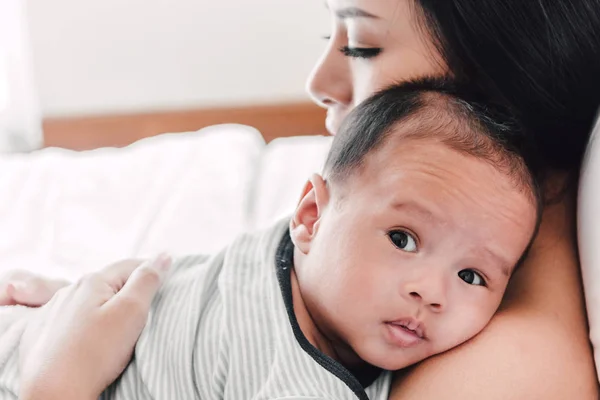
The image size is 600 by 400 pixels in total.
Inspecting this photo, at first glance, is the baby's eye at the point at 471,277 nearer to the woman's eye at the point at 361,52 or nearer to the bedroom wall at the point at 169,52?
the woman's eye at the point at 361,52

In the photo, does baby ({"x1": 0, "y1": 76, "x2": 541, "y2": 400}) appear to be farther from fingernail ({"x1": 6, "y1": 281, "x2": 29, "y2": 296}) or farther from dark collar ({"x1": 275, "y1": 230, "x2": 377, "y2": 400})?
fingernail ({"x1": 6, "y1": 281, "x2": 29, "y2": 296})

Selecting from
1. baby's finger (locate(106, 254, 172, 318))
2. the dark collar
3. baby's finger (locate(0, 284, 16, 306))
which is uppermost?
the dark collar

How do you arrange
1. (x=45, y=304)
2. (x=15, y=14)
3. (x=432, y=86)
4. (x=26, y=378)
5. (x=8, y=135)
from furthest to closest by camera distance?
1. (x=8, y=135)
2. (x=15, y=14)
3. (x=45, y=304)
4. (x=432, y=86)
5. (x=26, y=378)

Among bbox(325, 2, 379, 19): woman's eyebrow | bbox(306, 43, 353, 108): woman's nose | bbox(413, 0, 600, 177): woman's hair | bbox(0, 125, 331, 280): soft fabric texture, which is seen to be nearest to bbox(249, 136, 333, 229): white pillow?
bbox(0, 125, 331, 280): soft fabric texture

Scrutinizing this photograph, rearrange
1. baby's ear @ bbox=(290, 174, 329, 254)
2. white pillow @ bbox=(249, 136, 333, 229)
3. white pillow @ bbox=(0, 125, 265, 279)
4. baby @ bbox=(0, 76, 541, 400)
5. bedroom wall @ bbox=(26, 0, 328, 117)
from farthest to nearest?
bedroom wall @ bbox=(26, 0, 328, 117) → white pillow @ bbox=(249, 136, 333, 229) → white pillow @ bbox=(0, 125, 265, 279) → baby's ear @ bbox=(290, 174, 329, 254) → baby @ bbox=(0, 76, 541, 400)

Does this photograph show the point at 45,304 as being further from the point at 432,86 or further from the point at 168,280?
the point at 432,86

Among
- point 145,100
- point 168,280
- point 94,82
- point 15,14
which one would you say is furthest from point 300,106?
point 168,280

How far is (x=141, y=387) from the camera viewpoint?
0.93 metres

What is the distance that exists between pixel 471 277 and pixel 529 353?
0.50 ft

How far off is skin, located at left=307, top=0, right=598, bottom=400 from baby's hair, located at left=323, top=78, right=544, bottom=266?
0.21ft

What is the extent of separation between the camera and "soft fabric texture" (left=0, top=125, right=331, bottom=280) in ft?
5.06

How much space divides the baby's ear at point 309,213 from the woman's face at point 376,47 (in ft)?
0.57

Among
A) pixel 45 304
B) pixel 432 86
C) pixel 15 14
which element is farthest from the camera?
pixel 15 14

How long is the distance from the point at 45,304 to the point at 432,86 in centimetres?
66
